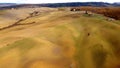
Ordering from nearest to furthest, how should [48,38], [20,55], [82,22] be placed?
1. [20,55]
2. [48,38]
3. [82,22]

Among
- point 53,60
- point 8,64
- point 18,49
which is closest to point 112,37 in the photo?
point 53,60

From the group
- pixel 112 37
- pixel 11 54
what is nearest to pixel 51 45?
pixel 11 54

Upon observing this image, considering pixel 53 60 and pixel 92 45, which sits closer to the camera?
pixel 53 60

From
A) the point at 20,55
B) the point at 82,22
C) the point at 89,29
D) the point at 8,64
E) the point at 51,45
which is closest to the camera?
the point at 8,64

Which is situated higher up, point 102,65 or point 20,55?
point 20,55

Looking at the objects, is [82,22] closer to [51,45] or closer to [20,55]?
[51,45]

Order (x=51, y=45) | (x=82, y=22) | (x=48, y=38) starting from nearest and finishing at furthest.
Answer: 1. (x=51, y=45)
2. (x=48, y=38)
3. (x=82, y=22)

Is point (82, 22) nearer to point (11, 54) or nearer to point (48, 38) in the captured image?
point (48, 38)

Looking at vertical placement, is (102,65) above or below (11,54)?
below

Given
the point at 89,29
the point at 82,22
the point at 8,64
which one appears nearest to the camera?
the point at 8,64
